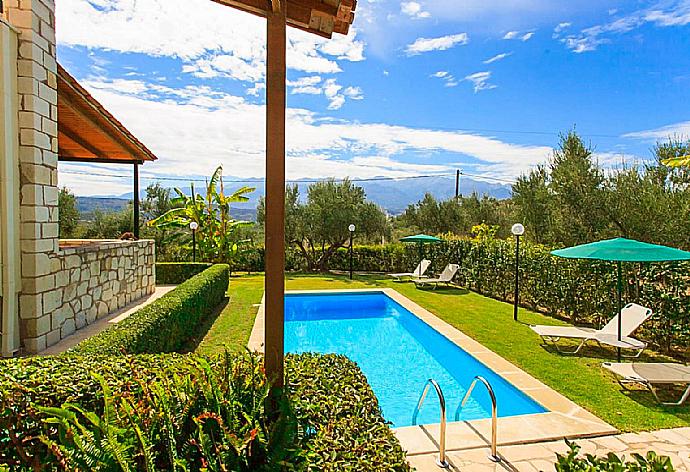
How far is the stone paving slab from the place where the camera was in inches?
159

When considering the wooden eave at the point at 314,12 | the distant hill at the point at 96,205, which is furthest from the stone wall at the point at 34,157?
the distant hill at the point at 96,205

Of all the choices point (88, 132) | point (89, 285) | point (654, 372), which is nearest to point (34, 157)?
point (89, 285)

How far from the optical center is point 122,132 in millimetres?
9250

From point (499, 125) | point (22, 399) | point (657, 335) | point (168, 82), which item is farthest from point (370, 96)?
point (22, 399)

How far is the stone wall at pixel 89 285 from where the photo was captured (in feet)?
21.9

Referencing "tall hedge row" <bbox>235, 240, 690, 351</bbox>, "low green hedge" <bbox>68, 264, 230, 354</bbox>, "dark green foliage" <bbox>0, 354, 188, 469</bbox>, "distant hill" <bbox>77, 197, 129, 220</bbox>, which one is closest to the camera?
"dark green foliage" <bbox>0, 354, 188, 469</bbox>

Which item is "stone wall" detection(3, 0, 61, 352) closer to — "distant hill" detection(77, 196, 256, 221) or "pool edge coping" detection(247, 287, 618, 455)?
"pool edge coping" detection(247, 287, 618, 455)

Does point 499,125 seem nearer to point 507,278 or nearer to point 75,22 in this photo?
point 507,278

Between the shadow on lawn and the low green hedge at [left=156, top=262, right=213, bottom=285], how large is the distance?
392 cm

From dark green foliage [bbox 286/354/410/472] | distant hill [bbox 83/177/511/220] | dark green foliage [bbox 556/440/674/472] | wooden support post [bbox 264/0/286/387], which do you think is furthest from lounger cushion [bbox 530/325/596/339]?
distant hill [bbox 83/177/511/220]

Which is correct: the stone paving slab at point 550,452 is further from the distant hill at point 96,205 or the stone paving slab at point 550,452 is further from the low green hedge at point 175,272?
the distant hill at point 96,205

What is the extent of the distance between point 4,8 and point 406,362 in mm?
8545

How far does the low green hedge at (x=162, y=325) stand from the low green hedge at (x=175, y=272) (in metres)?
4.30

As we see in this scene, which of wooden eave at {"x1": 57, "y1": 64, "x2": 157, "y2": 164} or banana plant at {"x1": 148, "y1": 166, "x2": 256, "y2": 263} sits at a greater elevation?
wooden eave at {"x1": 57, "y1": 64, "x2": 157, "y2": 164}
